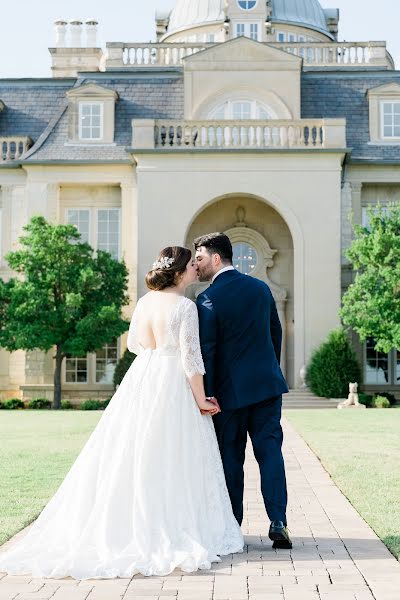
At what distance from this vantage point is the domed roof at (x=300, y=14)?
4447 cm

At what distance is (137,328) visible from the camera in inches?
300

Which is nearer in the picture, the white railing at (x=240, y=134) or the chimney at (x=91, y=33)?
the white railing at (x=240, y=134)

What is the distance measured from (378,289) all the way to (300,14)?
2067 cm

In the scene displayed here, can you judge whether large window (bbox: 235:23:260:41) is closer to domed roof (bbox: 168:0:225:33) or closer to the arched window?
domed roof (bbox: 168:0:225:33)

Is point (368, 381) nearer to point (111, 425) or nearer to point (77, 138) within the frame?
point (77, 138)

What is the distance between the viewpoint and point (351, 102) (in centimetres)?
3372

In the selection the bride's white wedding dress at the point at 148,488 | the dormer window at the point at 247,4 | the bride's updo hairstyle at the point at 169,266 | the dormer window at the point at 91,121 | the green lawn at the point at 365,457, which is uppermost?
the dormer window at the point at 247,4

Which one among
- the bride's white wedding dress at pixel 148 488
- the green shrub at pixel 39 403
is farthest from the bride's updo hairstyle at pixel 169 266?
the green shrub at pixel 39 403

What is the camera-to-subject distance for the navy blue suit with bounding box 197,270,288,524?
742 cm

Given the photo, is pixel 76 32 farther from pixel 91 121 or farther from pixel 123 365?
pixel 123 365

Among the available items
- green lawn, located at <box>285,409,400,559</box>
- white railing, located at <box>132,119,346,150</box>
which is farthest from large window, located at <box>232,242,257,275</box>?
green lawn, located at <box>285,409,400,559</box>

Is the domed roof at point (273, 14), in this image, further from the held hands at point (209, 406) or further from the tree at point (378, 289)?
the held hands at point (209, 406)

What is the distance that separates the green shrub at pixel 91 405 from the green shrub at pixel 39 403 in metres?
1.52

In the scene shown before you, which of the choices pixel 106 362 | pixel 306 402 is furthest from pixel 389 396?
pixel 106 362
